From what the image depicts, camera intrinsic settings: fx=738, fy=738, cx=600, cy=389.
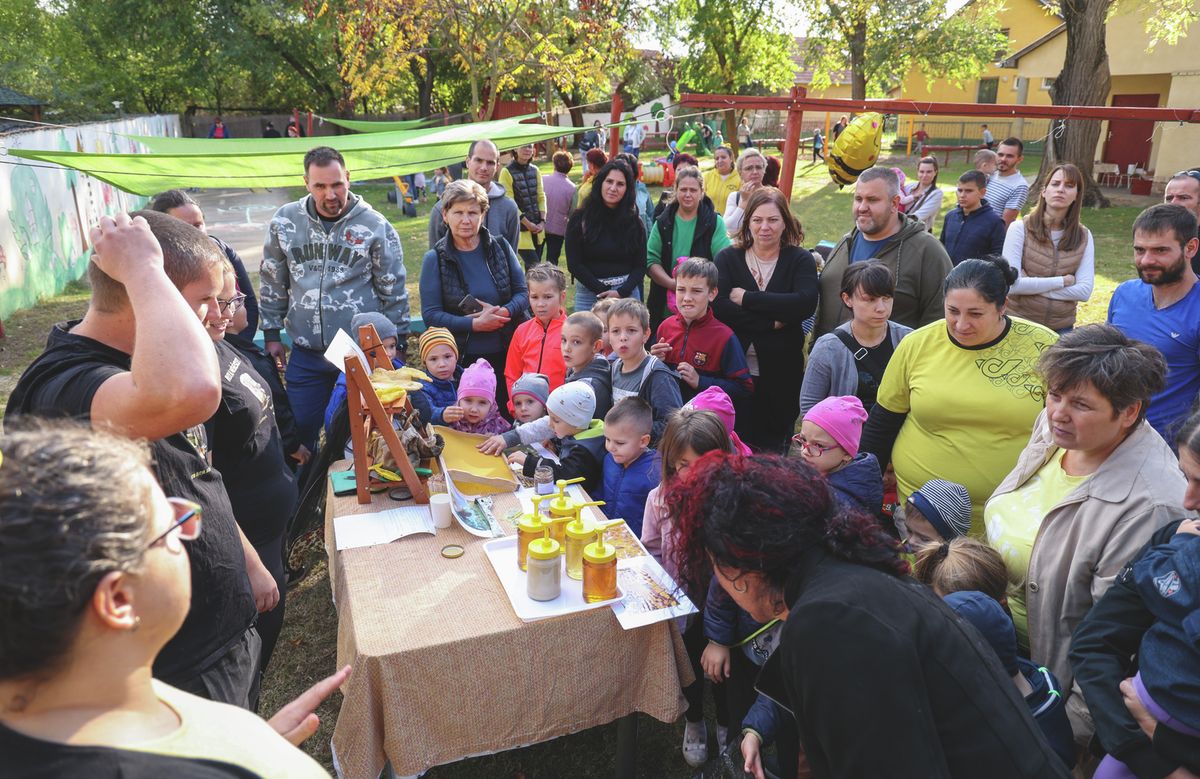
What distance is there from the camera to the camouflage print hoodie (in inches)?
153

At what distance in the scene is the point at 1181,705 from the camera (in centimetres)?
153

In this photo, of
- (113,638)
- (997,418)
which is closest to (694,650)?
(997,418)

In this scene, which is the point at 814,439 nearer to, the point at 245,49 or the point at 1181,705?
the point at 1181,705

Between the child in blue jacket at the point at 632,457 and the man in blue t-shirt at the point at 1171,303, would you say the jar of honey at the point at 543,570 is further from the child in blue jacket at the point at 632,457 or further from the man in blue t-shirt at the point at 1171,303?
the man in blue t-shirt at the point at 1171,303

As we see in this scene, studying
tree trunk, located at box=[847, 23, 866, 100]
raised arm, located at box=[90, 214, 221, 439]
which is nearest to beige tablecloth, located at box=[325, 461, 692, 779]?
raised arm, located at box=[90, 214, 221, 439]

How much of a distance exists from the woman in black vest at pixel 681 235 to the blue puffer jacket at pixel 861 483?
2557 millimetres

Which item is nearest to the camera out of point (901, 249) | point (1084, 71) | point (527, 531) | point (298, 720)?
point (298, 720)

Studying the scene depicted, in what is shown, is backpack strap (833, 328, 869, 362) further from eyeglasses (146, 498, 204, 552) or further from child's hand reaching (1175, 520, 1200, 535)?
eyeglasses (146, 498, 204, 552)

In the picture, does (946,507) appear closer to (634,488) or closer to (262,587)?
(634,488)

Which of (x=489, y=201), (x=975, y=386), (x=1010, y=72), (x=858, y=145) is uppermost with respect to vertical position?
(x=1010, y=72)

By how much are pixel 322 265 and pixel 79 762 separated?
3.35 metres

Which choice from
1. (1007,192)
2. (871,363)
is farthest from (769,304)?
(1007,192)

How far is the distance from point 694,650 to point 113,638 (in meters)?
2.21

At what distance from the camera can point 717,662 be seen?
2.47 meters
